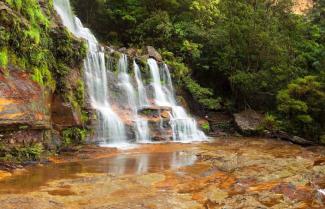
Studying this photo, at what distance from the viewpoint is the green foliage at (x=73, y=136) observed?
607 inches

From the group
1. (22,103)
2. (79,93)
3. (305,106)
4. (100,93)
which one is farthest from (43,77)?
(305,106)

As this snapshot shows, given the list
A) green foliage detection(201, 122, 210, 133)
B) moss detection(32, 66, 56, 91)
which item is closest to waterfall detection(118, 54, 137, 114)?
green foliage detection(201, 122, 210, 133)

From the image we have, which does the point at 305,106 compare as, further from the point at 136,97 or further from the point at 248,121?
the point at 136,97

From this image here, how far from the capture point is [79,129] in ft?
52.7

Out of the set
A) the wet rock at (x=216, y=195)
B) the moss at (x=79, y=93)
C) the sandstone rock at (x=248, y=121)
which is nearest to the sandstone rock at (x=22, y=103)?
the moss at (x=79, y=93)

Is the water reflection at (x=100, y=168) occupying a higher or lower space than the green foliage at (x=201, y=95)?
lower

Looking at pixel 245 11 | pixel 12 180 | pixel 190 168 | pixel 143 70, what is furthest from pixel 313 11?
pixel 12 180

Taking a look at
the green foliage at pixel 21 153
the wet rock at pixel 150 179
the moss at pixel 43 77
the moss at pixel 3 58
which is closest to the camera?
the wet rock at pixel 150 179

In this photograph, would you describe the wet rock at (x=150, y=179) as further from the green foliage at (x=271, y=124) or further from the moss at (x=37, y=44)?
the green foliage at (x=271, y=124)

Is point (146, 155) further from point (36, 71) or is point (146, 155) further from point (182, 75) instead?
point (182, 75)

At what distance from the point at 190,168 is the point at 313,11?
26372 millimetres

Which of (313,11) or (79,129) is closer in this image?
(79,129)

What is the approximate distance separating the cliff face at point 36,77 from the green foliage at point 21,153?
209mm

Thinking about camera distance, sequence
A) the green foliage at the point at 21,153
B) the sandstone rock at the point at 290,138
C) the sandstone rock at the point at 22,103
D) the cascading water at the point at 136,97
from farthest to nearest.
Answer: the sandstone rock at the point at 290,138
the cascading water at the point at 136,97
the sandstone rock at the point at 22,103
the green foliage at the point at 21,153
